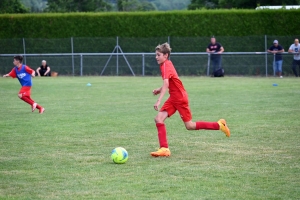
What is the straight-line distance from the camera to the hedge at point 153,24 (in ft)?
96.6

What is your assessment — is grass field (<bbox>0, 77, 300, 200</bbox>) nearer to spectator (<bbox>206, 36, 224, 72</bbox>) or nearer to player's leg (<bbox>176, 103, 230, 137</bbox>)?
player's leg (<bbox>176, 103, 230, 137</bbox>)

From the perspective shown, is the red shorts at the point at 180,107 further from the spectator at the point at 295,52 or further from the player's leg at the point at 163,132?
the spectator at the point at 295,52

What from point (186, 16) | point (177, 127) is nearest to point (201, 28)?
point (186, 16)

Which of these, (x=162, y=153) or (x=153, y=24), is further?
(x=153, y=24)

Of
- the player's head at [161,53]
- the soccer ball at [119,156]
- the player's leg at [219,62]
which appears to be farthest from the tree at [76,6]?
the soccer ball at [119,156]

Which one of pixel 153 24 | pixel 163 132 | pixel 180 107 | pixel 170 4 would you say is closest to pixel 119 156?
pixel 163 132

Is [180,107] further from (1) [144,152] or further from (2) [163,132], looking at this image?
(1) [144,152]

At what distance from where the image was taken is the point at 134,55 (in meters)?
28.4

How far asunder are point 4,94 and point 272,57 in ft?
43.4


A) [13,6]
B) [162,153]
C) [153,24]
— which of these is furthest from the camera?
[13,6]

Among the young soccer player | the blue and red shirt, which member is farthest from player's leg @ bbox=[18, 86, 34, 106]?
the blue and red shirt

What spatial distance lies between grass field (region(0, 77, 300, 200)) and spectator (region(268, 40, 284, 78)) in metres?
10.4

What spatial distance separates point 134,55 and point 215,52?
439 cm

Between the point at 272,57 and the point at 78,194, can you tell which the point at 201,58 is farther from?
the point at 78,194
